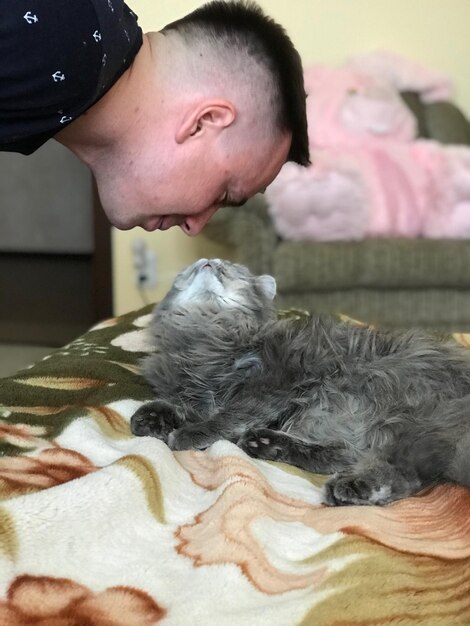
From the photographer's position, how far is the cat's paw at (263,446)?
4.34ft

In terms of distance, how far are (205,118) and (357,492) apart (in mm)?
674

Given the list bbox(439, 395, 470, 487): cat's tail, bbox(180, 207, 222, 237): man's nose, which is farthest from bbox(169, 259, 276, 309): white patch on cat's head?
bbox(439, 395, 470, 487): cat's tail

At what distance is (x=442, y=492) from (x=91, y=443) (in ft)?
1.95

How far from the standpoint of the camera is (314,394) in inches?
56.3

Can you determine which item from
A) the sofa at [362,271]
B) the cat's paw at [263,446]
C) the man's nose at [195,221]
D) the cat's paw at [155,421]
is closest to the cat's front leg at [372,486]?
the cat's paw at [263,446]

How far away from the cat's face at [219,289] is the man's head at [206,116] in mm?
399

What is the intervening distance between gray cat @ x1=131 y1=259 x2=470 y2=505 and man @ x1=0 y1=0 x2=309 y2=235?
1.07 ft

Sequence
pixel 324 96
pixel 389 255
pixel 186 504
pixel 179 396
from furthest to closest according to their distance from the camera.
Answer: pixel 324 96 → pixel 389 255 → pixel 179 396 → pixel 186 504

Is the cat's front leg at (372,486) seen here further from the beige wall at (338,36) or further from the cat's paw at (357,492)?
the beige wall at (338,36)

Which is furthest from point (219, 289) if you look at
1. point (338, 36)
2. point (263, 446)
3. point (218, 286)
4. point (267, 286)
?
point (338, 36)

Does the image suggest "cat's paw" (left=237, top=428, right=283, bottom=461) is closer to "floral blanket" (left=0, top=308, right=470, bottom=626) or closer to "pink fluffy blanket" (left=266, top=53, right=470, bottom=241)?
"floral blanket" (left=0, top=308, right=470, bottom=626)

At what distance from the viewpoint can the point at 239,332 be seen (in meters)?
1.61

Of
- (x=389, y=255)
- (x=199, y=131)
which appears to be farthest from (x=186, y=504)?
(x=389, y=255)

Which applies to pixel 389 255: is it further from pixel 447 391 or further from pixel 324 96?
pixel 447 391
